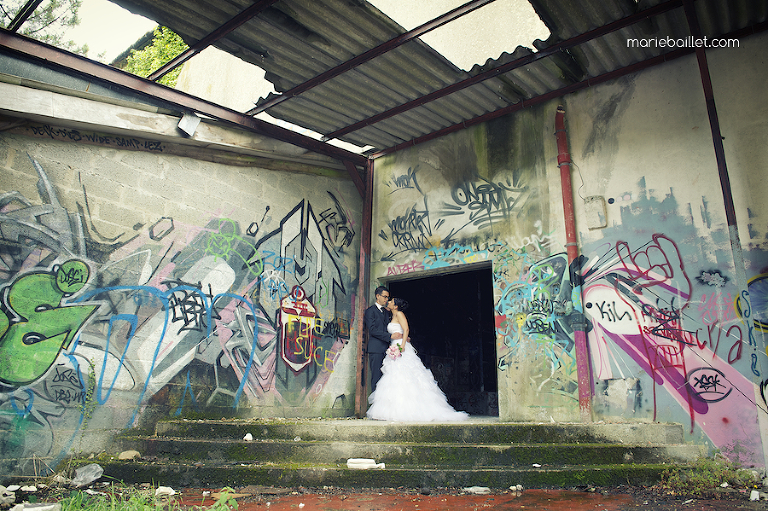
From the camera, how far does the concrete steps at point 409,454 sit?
3.96m

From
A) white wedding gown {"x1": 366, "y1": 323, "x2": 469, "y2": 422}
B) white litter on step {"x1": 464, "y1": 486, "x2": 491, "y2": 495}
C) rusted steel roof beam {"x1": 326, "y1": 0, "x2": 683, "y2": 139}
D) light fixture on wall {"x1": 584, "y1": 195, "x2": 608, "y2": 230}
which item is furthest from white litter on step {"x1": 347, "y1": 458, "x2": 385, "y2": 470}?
rusted steel roof beam {"x1": 326, "y1": 0, "x2": 683, "y2": 139}

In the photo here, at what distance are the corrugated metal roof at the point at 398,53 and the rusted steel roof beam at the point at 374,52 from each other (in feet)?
0.22

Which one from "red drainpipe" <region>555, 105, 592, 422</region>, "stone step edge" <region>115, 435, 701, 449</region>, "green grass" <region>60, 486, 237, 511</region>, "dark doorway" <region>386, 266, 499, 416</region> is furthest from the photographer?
"dark doorway" <region>386, 266, 499, 416</region>

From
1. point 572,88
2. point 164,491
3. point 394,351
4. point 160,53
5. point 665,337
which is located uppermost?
point 160,53

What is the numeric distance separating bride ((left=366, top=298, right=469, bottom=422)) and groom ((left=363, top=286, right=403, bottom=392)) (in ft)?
0.62

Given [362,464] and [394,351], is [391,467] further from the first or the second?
[394,351]

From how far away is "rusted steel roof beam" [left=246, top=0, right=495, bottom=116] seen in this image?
14.9 feet

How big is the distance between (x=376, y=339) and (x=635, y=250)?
3.61m

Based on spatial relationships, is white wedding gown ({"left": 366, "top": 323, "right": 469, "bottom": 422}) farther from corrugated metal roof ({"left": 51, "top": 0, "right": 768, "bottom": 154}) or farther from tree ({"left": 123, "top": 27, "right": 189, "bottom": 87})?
tree ({"left": 123, "top": 27, "right": 189, "bottom": 87})

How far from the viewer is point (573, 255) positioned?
225 inches

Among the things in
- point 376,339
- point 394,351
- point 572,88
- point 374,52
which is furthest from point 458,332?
point 374,52

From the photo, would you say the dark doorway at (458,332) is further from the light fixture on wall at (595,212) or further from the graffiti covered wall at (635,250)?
the light fixture on wall at (595,212)

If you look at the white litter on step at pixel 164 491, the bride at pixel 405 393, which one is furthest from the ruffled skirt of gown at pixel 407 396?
the white litter on step at pixel 164 491

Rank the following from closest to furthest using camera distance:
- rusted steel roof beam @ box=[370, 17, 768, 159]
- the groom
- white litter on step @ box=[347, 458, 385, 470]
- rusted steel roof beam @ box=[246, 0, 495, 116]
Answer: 1. white litter on step @ box=[347, 458, 385, 470]
2. rusted steel roof beam @ box=[246, 0, 495, 116]
3. rusted steel roof beam @ box=[370, 17, 768, 159]
4. the groom
